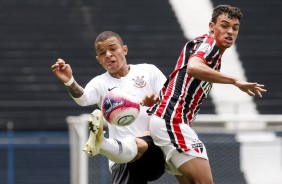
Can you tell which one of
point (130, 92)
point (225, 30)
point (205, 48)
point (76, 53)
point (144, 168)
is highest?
point (76, 53)

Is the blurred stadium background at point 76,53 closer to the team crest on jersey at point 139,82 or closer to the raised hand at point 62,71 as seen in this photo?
the team crest on jersey at point 139,82

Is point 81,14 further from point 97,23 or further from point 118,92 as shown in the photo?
point 118,92

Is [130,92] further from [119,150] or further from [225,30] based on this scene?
[225,30]

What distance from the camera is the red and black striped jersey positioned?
5.93 m

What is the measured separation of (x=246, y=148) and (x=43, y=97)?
15.6 feet

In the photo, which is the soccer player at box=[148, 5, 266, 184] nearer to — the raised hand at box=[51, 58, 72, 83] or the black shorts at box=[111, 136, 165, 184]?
the black shorts at box=[111, 136, 165, 184]

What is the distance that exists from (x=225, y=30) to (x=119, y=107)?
83cm

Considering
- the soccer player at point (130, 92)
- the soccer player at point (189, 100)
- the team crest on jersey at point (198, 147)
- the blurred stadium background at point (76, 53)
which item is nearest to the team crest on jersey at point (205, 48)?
the soccer player at point (189, 100)

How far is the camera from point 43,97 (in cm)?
1298

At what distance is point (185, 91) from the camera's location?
235 inches

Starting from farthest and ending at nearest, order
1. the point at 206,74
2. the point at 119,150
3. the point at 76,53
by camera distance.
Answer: the point at 76,53 → the point at 119,150 → the point at 206,74

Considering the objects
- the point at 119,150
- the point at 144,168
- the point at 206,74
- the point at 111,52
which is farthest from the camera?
the point at 144,168

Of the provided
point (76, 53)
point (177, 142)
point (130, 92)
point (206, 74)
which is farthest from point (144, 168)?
point (76, 53)

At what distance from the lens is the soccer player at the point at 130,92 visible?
6.06 meters
